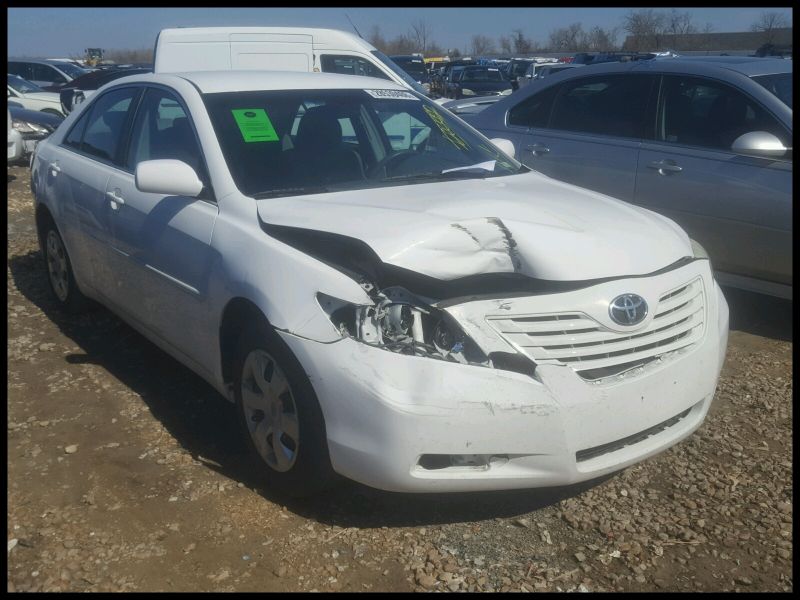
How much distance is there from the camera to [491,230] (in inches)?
127

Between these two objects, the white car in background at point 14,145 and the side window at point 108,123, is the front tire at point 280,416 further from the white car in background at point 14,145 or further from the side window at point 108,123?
the white car in background at point 14,145

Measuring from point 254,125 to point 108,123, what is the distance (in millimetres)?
1352

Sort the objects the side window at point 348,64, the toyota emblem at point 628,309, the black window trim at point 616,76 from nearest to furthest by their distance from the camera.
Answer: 1. the toyota emblem at point 628,309
2. the black window trim at point 616,76
3. the side window at point 348,64

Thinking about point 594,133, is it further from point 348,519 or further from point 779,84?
point 348,519

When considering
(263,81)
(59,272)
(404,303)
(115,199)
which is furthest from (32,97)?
(404,303)

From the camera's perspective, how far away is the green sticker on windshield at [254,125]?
156 inches

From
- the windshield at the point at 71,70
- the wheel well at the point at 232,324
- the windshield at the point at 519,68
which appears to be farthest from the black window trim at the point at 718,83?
the windshield at the point at 519,68

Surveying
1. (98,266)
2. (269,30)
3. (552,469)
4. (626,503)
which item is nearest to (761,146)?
(626,503)

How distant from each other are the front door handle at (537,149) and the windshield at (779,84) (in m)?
1.55

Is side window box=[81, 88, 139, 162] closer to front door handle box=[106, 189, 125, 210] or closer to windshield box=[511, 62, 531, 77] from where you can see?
front door handle box=[106, 189, 125, 210]

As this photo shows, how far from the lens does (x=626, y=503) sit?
3.36 meters

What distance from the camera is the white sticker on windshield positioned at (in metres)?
4.61

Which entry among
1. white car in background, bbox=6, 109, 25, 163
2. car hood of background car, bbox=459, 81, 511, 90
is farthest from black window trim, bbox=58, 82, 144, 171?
car hood of background car, bbox=459, 81, 511, 90

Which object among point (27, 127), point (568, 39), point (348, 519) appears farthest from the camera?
point (568, 39)
